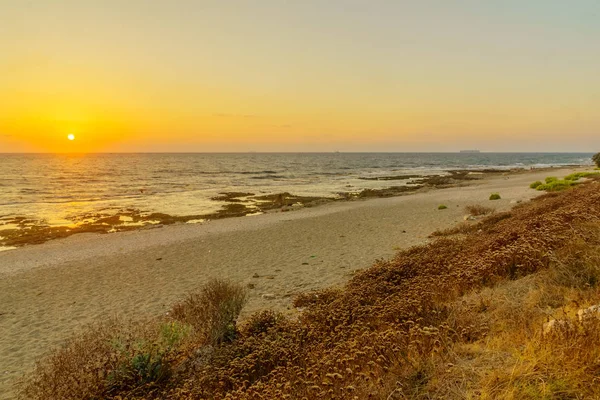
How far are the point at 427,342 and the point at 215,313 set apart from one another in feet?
13.3

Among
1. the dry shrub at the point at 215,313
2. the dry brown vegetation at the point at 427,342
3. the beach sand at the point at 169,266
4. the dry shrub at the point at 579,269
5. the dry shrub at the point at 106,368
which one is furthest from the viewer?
the beach sand at the point at 169,266

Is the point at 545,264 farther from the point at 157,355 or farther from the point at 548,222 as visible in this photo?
the point at 157,355

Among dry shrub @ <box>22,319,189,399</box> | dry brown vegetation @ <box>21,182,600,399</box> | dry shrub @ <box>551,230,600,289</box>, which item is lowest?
dry shrub @ <box>22,319,189,399</box>

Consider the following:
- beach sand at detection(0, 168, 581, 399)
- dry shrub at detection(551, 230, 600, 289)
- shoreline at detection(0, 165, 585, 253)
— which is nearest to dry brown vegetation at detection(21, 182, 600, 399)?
dry shrub at detection(551, 230, 600, 289)

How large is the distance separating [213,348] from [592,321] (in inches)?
209

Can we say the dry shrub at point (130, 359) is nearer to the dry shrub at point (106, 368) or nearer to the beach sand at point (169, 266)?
the dry shrub at point (106, 368)

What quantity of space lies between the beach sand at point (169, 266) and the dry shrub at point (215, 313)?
85.0 inches

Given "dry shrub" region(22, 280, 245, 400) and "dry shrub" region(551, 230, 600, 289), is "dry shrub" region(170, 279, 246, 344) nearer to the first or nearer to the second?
"dry shrub" region(22, 280, 245, 400)

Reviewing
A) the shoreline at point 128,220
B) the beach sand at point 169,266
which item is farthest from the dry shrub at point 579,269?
the shoreline at point 128,220

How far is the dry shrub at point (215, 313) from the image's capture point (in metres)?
6.74

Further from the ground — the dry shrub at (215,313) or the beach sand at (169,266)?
the dry shrub at (215,313)

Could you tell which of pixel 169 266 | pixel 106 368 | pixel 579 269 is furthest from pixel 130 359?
pixel 169 266

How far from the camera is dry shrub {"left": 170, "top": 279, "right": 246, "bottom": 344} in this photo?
6738 mm

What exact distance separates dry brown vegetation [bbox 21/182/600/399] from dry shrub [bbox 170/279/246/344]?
2.0 inches
